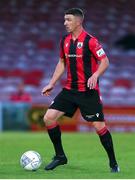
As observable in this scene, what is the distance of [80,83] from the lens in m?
8.99

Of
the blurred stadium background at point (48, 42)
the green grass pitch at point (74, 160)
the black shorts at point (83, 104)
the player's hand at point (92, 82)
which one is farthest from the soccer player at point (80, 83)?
the blurred stadium background at point (48, 42)

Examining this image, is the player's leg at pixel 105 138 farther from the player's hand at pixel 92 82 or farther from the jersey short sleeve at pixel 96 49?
the jersey short sleeve at pixel 96 49

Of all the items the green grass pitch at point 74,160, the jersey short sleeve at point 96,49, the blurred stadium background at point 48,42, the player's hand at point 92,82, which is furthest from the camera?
the blurred stadium background at point 48,42

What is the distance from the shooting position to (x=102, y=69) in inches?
340

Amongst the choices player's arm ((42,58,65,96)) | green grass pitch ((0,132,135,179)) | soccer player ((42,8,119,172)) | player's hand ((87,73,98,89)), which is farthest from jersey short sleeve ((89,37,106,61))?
green grass pitch ((0,132,135,179))

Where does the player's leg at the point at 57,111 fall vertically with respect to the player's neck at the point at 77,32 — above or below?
below

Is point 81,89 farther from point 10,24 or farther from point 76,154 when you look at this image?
point 10,24

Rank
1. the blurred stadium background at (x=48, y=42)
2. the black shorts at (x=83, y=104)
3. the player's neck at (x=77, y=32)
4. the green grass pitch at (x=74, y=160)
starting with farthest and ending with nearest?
the blurred stadium background at (x=48, y=42) → the player's neck at (x=77, y=32) → the black shorts at (x=83, y=104) → the green grass pitch at (x=74, y=160)

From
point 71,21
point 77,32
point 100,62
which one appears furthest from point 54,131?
point 71,21

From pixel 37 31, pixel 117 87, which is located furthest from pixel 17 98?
pixel 37 31

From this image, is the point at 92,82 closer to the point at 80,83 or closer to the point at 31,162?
the point at 80,83

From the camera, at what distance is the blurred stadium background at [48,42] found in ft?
80.2

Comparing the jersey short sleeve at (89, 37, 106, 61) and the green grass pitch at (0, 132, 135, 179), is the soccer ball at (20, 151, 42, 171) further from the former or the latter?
the jersey short sleeve at (89, 37, 106, 61)

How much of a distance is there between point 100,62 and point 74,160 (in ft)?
7.89
